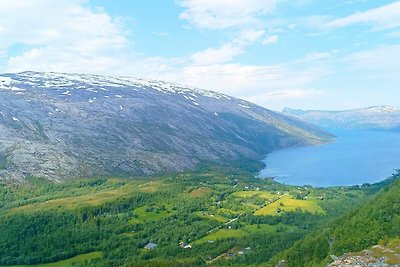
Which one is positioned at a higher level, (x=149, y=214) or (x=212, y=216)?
(x=212, y=216)

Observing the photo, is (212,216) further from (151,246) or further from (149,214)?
(151,246)

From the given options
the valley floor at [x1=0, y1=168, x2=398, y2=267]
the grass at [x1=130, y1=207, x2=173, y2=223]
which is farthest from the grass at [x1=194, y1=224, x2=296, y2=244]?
the grass at [x1=130, y1=207, x2=173, y2=223]

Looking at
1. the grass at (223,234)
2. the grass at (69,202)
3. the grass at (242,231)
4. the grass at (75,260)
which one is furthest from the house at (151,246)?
the grass at (69,202)

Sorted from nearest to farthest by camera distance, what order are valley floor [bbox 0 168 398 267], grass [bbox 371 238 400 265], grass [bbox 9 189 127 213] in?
1. grass [bbox 371 238 400 265]
2. valley floor [bbox 0 168 398 267]
3. grass [bbox 9 189 127 213]

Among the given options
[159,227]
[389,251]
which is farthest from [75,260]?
[389,251]

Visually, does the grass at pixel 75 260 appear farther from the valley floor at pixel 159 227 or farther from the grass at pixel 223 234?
the grass at pixel 223 234

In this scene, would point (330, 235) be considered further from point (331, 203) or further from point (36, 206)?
point (36, 206)

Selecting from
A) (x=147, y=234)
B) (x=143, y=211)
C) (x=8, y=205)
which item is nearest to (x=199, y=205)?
(x=143, y=211)

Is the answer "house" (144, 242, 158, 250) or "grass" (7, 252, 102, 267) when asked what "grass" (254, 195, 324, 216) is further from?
"grass" (7, 252, 102, 267)
